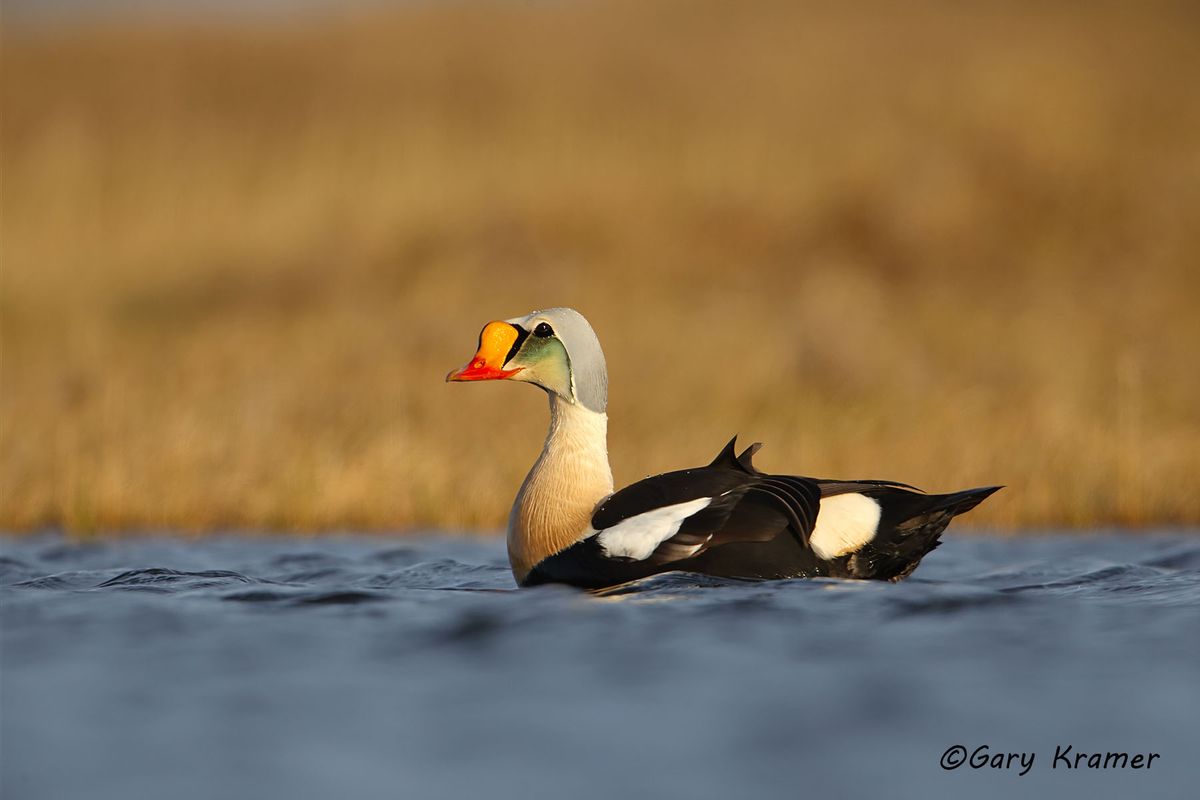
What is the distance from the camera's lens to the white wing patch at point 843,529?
7.49 m

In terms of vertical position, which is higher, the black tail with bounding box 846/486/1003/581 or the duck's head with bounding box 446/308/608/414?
the duck's head with bounding box 446/308/608/414

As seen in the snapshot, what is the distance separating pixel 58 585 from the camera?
7.95m

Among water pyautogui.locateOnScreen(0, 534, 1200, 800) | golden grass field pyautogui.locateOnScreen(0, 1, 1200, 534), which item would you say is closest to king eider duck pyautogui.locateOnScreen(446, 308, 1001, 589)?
water pyautogui.locateOnScreen(0, 534, 1200, 800)

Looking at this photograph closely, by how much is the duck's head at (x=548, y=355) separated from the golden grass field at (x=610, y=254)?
3250 mm

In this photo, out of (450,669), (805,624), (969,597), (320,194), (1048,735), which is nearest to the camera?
(1048,735)

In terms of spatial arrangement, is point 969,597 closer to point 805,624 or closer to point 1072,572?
point 805,624

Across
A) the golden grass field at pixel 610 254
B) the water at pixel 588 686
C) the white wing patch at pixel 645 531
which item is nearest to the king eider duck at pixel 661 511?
the white wing patch at pixel 645 531

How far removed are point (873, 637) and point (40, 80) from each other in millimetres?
24696

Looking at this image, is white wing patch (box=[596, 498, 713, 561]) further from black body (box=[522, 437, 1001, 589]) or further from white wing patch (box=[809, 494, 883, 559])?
white wing patch (box=[809, 494, 883, 559])

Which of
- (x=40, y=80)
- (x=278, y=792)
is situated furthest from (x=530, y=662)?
(x=40, y=80)

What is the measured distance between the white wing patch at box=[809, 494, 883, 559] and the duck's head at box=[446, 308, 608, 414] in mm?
1193

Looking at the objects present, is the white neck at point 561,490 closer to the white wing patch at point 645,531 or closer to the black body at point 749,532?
the black body at point 749,532

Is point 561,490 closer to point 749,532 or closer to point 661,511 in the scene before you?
point 661,511

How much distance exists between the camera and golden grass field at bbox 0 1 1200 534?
11477 millimetres
